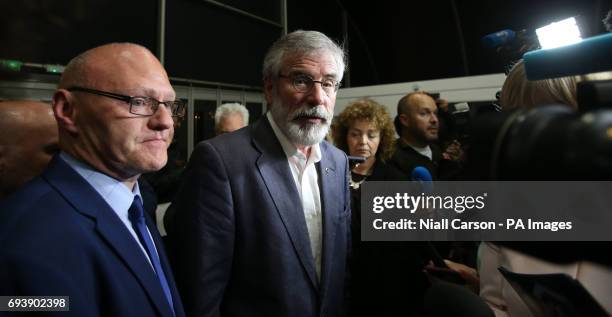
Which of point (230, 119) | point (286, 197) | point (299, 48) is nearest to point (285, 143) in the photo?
point (286, 197)

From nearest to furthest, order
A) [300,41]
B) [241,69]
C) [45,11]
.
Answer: [300,41], [45,11], [241,69]

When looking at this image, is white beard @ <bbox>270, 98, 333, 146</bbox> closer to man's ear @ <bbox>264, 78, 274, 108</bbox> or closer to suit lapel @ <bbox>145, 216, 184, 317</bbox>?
man's ear @ <bbox>264, 78, 274, 108</bbox>

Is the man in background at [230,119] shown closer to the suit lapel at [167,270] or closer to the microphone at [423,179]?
the microphone at [423,179]

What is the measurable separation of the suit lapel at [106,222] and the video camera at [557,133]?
0.78 metres

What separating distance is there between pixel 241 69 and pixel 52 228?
4288 millimetres

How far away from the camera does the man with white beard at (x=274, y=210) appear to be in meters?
1.17

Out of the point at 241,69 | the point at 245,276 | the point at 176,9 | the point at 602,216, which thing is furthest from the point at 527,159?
the point at 241,69

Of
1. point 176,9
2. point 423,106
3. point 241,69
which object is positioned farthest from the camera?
point 241,69

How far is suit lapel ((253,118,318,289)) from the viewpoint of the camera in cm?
123

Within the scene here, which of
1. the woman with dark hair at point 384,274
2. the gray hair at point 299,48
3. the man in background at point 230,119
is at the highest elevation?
the man in background at point 230,119

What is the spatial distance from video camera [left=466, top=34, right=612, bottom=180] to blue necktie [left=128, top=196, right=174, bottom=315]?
33.6 inches

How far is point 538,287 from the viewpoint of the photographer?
381mm

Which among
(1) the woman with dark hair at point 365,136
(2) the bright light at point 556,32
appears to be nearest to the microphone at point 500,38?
(2) the bright light at point 556,32

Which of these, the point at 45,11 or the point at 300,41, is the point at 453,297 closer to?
the point at 300,41
